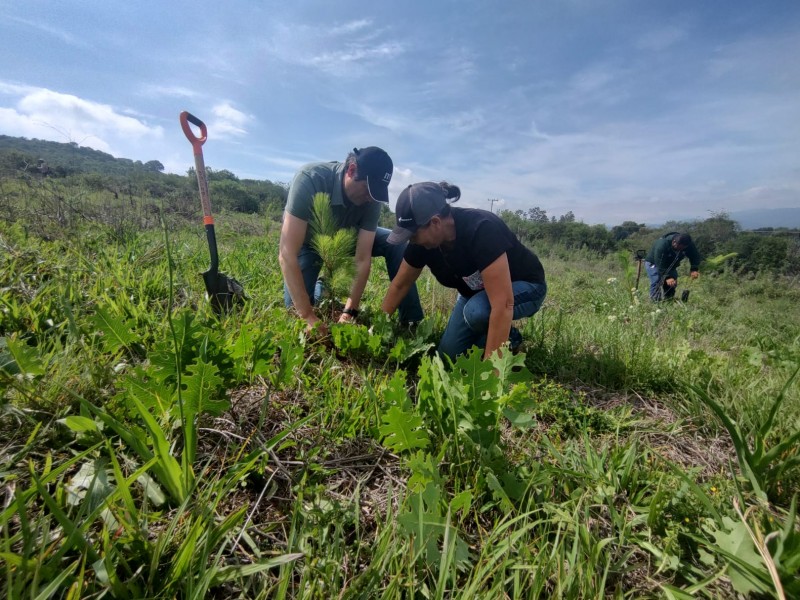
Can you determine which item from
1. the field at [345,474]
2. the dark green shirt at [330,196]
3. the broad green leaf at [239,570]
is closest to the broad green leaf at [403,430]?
the field at [345,474]

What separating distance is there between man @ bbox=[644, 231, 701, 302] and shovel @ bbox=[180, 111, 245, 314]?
7450 millimetres

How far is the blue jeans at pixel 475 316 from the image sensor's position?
2.66 meters

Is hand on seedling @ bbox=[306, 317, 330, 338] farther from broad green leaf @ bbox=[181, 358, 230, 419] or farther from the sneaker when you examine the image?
the sneaker

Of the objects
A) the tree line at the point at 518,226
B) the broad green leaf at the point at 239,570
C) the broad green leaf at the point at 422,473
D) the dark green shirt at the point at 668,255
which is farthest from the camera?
the tree line at the point at 518,226

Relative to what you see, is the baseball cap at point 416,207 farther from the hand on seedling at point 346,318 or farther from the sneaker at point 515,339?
the sneaker at point 515,339

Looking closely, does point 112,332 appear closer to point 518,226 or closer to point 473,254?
point 473,254

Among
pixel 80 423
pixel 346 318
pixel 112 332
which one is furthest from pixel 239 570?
pixel 346 318

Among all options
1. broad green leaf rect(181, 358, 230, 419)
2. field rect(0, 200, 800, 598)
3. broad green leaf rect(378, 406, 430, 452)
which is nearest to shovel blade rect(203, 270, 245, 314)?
field rect(0, 200, 800, 598)

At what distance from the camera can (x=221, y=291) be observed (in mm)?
2520

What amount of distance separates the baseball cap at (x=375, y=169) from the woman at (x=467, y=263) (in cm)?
37

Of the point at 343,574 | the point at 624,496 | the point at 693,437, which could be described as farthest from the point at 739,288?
the point at 343,574

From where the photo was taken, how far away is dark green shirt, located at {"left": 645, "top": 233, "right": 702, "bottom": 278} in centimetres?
719

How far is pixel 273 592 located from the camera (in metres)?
0.93

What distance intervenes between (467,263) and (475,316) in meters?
0.43
